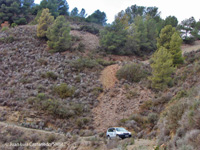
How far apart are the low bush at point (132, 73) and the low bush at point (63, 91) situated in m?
7.97

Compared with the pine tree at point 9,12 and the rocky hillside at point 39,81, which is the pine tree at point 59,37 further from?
the pine tree at point 9,12

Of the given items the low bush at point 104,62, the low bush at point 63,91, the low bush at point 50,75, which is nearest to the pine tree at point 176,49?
the low bush at point 104,62

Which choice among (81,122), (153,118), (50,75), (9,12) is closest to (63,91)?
(50,75)

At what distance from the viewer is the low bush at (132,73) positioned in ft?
94.2

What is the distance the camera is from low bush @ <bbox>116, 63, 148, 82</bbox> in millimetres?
28719

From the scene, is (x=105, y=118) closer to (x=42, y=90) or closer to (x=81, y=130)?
(x=81, y=130)

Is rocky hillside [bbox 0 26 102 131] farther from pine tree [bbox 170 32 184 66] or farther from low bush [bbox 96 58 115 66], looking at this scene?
pine tree [bbox 170 32 184 66]

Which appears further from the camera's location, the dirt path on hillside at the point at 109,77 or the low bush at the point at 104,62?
the low bush at the point at 104,62

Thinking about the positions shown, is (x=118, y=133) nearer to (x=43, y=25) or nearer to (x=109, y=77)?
(x=109, y=77)

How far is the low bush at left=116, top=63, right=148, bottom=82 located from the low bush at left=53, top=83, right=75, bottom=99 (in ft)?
26.1

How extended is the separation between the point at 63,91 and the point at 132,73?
10287 mm

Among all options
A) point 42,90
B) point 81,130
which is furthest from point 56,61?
point 81,130

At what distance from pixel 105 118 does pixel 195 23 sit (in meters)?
42.3

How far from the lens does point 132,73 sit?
95.6 ft
